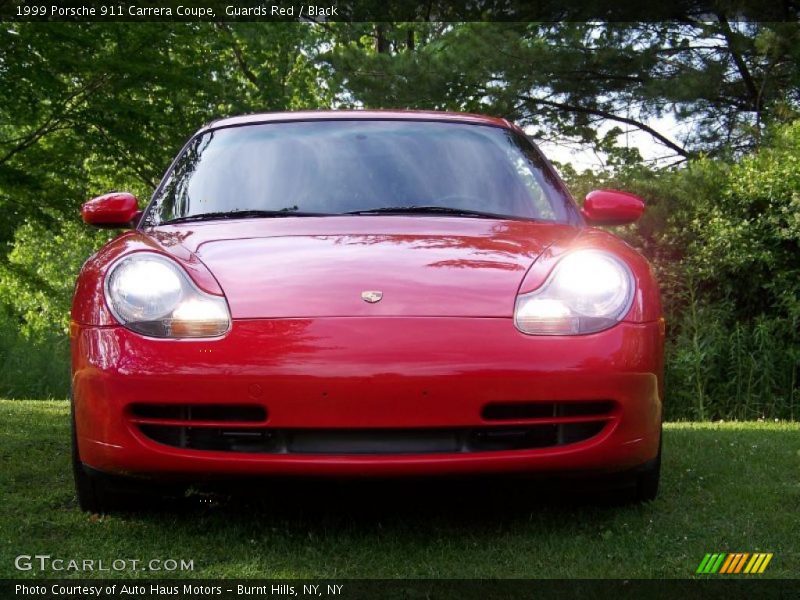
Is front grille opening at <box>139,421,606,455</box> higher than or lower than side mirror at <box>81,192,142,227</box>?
lower

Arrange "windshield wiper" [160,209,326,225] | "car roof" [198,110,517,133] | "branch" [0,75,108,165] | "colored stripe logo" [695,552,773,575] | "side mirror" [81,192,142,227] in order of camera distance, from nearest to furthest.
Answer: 1. "colored stripe logo" [695,552,773,575]
2. "windshield wiper" [160,209,326,225]
3. "side mirror" [81,192,142,227]
4. "car roof" [198,110,517,133]
5. "branch" [0,75,108,165]

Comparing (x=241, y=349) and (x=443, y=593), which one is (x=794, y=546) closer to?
(x=443, y=593)

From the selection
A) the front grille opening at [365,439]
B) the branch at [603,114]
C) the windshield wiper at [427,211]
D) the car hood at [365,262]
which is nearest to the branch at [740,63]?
the branch at [603,114]

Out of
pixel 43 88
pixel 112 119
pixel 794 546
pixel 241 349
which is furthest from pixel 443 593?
pixel 112 119

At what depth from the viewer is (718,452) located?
4.64 metres

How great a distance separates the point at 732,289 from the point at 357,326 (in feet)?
24.0

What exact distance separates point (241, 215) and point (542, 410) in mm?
1366

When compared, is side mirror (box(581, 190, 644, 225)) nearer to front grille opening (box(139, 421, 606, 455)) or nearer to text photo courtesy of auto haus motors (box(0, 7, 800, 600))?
text photo courtesy of auto haus motors (box(0, 7, 800, 600))

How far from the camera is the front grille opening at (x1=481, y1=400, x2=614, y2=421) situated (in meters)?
2.65

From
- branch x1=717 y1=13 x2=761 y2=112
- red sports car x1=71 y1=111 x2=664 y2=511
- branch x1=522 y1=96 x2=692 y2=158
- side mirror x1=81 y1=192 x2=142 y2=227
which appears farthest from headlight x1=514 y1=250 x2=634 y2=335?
branch x1=522 y1=96 x2=692 y2=158

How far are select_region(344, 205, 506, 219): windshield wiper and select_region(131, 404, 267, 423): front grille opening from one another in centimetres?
104

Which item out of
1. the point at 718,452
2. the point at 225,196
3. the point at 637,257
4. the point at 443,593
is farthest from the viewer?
the point at 718,452

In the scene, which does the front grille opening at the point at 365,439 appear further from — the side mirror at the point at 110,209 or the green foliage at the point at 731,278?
the green foliage at the point at 731,278

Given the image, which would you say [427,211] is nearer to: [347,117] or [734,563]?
[347,117]
